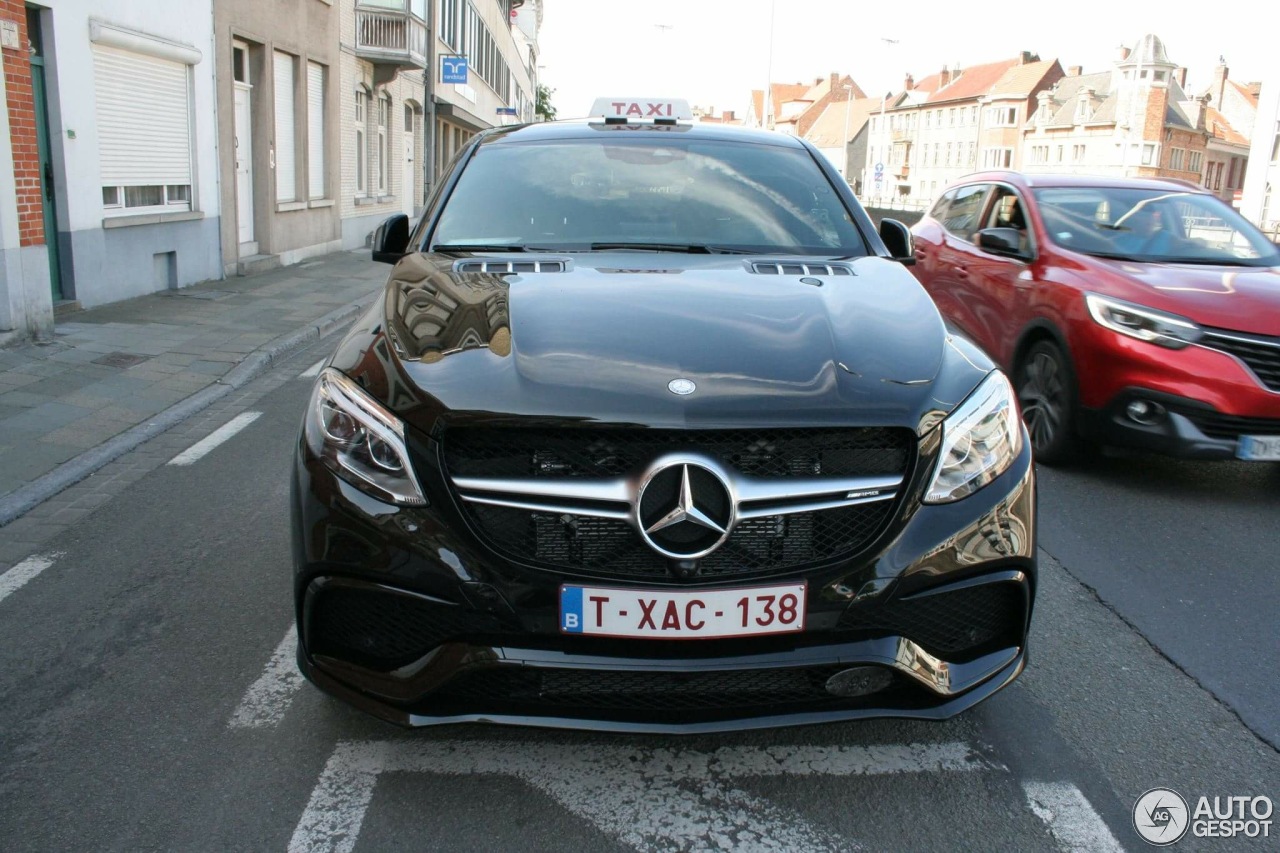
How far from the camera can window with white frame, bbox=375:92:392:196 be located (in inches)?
1009

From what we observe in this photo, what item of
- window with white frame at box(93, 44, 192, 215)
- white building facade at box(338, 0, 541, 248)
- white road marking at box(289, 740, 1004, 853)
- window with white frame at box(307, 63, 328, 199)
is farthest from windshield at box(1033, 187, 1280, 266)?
window with white frame at box(307, 63, 328, 199)

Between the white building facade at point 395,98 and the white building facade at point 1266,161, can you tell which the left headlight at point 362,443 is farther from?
the white building facade at point 1266,161

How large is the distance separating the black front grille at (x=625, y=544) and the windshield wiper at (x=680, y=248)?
1519 millimetres

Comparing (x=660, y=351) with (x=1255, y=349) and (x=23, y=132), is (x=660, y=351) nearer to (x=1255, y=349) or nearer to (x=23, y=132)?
(x=1255, y=349)

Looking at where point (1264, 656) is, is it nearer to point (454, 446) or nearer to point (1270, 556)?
point (1270, 556)

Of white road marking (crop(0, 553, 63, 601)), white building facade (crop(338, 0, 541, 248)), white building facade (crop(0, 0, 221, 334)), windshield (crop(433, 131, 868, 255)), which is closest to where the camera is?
windshield (crop(433, 131, 868, 255))

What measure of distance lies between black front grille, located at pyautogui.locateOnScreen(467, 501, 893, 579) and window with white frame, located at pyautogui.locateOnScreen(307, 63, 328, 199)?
58.6 feet

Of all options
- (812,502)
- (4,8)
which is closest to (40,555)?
(812,502)

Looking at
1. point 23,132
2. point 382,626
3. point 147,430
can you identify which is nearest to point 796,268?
point 382,626

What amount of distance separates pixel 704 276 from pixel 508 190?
108cm

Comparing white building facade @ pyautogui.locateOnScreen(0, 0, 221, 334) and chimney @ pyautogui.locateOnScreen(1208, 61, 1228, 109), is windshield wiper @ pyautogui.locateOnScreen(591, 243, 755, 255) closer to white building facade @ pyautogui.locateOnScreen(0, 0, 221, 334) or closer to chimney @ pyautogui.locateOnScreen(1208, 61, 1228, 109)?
white building facade @ pyautogui.locateOnScreen(0, 0, 221, 334)

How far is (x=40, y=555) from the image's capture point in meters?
4.54

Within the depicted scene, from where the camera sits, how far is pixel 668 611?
8.00ft

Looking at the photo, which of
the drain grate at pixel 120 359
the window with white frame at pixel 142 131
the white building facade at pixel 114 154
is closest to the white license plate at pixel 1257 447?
the drain grate at pixel 120 359
